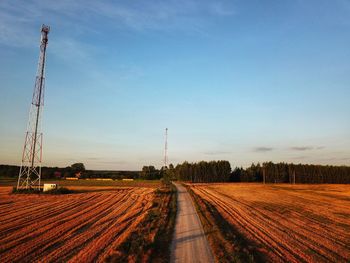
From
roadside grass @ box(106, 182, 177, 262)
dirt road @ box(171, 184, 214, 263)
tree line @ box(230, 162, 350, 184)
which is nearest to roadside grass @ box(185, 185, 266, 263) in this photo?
dirt road @ box(171, 184, 214, 263)

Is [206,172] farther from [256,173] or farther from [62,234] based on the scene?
[62,234]

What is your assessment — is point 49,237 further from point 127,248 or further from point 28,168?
point 28,168

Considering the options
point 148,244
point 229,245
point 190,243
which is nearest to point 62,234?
point 148,244

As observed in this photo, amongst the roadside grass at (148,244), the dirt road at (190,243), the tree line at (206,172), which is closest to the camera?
the roadside grass at (148,244)

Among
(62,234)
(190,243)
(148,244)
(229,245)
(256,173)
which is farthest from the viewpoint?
(256,173)

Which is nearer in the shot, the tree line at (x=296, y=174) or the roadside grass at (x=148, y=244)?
the roadside grass at (x=148, y=244)

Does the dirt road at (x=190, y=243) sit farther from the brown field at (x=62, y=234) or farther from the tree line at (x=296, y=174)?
the tree line at (x=296, y=174)

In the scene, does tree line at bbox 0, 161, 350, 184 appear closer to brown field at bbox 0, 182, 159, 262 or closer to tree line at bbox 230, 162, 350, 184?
tree line at bbox 230, 162, 350, 184

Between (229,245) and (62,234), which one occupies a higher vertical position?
(229,245)

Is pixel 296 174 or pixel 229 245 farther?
pixel 296 174

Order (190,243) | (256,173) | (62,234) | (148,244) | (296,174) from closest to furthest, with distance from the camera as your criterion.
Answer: (148,244) → (190,243) → (62,234) → (296,174) → (256,173)

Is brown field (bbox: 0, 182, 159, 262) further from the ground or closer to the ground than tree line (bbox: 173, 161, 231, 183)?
closer to the ground

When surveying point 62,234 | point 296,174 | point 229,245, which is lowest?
point 62,234

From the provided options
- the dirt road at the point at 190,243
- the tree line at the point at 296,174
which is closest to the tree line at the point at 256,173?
the tree line at the point at 296,174
